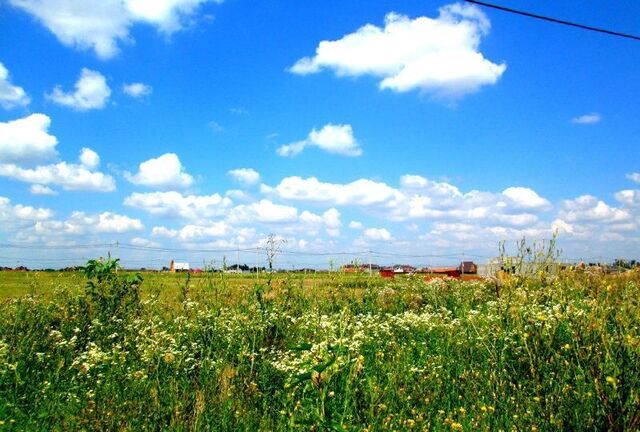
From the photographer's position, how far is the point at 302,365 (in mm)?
3516

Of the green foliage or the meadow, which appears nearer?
the meadow

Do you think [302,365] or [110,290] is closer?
[302,365]

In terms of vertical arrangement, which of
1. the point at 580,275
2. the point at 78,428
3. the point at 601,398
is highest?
the point at 580,275

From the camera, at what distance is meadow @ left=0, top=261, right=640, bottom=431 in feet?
13.0

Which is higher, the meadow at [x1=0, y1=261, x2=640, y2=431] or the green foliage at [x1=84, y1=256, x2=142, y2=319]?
the green foliage at [x1=84, y1=256, x2=142, y2=319]

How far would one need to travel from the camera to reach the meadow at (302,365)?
396 centimetres

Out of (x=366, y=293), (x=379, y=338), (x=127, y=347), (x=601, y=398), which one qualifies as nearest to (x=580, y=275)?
(x=366, y=293)

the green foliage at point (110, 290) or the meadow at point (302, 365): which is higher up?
the green foliage at point (110, 290)

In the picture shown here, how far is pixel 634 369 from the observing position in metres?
4.05

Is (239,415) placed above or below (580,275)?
below

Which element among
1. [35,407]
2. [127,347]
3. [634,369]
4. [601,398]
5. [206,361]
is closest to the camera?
[601,398]

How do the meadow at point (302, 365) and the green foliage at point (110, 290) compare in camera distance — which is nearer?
the meadow at point (302, 365)

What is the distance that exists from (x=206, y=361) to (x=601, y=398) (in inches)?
158

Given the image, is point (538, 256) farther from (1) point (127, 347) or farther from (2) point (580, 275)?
(1) point (127, 347)
